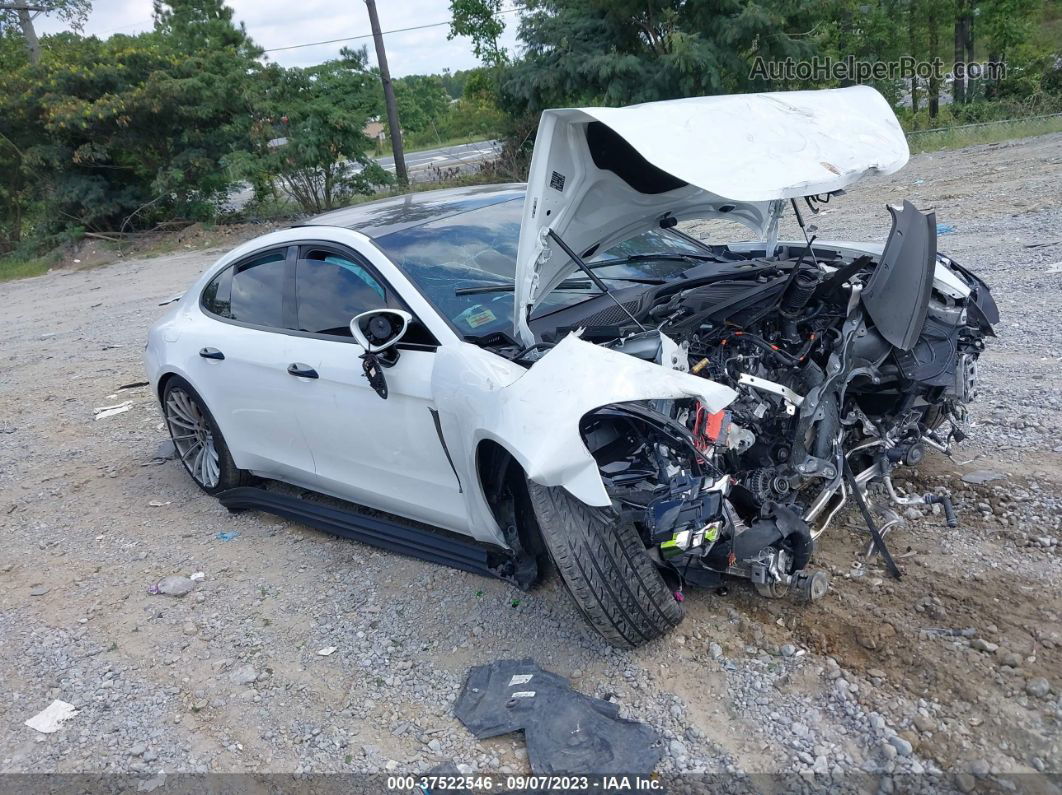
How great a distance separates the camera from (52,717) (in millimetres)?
3365

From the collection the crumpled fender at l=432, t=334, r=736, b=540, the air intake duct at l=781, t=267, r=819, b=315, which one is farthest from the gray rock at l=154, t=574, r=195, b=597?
the air intake duct at l=781, t=267, r=819, b=315

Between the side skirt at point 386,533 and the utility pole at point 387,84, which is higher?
the utility pole at point 387,84

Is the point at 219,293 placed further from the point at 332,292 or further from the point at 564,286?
the point at 564,286

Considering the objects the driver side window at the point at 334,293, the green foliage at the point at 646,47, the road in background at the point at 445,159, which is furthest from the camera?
the road in background at the point at 445,159

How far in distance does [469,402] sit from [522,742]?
1.24 meters

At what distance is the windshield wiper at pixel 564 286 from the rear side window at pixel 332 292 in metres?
0.32

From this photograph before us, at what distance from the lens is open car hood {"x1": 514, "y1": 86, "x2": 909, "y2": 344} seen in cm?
308

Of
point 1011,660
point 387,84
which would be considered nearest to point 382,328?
point 1011,660

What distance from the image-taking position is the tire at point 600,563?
2936 millimetres

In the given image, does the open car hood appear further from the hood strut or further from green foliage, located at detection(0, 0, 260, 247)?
green foliage, located at detection(0, 0, 260, 247)

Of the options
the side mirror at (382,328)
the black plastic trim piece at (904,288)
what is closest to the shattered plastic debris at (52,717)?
the side mirror at (382,328)

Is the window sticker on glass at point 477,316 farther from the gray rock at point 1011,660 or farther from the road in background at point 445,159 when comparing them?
the road in background at point 445,159

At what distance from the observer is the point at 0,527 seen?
530 centimetres

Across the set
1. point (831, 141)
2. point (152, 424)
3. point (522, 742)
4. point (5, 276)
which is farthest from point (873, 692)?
point (5, 276)
